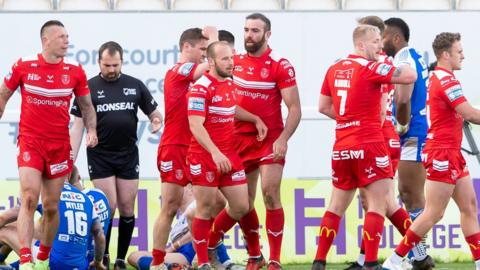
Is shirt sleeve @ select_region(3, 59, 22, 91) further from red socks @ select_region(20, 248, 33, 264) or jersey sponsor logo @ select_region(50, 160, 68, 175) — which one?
red socks @ select_region(20, 248, 33, 264)

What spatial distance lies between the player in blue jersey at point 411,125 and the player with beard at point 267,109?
3.39ft

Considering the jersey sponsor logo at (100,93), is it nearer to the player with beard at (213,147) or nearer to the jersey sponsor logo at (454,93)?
the player with beard at (213,147)

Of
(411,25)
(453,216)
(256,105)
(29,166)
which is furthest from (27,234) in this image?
(411,25)

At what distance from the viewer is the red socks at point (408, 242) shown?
9.30m

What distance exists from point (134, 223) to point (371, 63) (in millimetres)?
3074

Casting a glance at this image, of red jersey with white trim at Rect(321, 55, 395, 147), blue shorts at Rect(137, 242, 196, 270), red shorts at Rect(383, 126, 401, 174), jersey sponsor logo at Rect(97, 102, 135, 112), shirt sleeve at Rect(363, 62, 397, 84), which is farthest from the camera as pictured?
jersey sponsor logo at Rect(97, 102, 135, 112)

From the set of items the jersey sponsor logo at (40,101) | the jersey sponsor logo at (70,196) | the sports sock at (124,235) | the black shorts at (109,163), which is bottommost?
the sports sock at (124,235)

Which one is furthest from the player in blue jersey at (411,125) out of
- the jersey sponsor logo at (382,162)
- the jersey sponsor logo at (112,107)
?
the jersey sponsor logo at (112,107)

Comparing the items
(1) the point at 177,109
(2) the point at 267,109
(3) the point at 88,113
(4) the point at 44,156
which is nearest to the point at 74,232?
(4) the point at 44,156

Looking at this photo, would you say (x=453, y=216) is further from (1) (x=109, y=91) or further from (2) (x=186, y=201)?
(1) (x=109, y=91)

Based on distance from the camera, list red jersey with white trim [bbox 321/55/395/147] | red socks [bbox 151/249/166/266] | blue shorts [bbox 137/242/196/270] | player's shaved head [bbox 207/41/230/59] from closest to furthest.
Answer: red jersey with white trim [bbox 321/55/395/147], player's shaved head [bbox 207/41/230/59], red socks [bbox 151/249/166/266], blue shorts [bbox 137/242/196/270]

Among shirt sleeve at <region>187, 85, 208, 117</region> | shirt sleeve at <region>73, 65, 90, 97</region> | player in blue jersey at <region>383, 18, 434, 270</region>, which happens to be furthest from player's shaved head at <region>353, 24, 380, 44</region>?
shirt sleeve at <region>73, 65, 90, 97</region>

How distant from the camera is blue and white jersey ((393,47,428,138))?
1026 centimetres

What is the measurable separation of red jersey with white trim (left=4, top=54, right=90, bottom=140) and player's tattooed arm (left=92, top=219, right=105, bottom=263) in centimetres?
78
